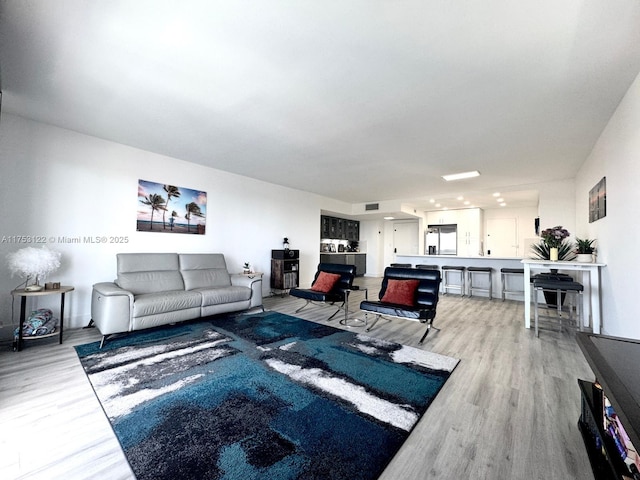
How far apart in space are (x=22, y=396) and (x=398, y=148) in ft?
15.2

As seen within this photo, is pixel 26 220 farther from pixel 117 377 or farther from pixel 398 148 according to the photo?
pixel 398 148

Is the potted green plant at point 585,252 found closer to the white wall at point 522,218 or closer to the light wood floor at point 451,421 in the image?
the light wood floor at point 451,421

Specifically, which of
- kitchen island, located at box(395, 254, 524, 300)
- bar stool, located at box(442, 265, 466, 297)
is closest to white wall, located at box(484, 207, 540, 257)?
kitchen island, located at box(395, 254, 524, 300)

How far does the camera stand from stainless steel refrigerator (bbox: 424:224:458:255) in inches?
326

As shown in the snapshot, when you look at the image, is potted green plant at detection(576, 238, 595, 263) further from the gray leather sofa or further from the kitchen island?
the gray leather sofa

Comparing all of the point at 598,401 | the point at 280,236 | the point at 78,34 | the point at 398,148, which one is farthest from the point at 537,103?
the point at 280,236

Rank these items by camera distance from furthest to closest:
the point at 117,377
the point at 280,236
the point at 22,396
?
the point at 280,236 → the point at 117,377 → the point at 22,396

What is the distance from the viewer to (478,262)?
653 cm

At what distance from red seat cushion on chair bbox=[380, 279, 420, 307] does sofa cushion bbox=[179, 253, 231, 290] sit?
2710 millimetres

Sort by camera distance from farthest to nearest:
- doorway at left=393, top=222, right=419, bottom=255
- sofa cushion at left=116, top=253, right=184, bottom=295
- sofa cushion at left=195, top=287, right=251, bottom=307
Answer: doorway at left=393, top=222, right=419, bottom=255, sofa cushion at left=195, top=287, right=251, bottom=307, sofa cushion at left=116, top=253, right=184, bottom=295

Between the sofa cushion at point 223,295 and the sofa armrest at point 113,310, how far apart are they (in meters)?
0.92

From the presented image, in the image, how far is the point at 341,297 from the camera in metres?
4.49

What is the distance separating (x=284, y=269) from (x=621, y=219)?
16.6ft

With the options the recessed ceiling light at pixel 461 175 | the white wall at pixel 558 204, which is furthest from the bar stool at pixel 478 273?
the recessed ceiling light at pixel 461 175
